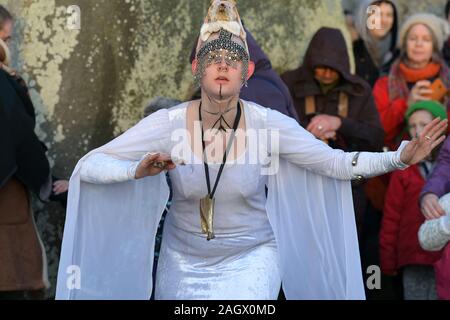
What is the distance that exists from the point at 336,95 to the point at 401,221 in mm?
891

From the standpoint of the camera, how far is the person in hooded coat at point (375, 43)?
29.7 ft

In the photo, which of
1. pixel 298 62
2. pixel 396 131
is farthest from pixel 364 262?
pixel 298 62

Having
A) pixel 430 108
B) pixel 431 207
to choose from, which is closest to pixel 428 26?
pixel 430 108

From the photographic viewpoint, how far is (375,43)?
9.26 m

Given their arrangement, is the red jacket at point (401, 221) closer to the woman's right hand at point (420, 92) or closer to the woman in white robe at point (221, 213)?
the woman's right hand at point (420, 92)

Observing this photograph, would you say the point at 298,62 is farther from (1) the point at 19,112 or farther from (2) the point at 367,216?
(1) the point at 19,112

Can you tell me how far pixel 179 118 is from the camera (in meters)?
6.29

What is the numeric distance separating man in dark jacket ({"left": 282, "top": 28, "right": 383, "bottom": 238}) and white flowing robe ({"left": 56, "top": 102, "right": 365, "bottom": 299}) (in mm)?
1695

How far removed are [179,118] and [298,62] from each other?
260 cm

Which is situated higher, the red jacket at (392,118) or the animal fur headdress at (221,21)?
the animal fur headdress at (221,21)

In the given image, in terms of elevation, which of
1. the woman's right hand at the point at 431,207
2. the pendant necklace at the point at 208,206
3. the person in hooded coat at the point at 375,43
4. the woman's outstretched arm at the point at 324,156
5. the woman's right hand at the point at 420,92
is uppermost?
the person in hooded coat at the point at 375,43

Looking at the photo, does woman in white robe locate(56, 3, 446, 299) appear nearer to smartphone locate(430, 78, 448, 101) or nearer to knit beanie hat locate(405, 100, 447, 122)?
knit beanie hat locate(405, 100, 447, 122)

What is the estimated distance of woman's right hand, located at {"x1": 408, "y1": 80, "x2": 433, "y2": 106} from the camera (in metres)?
8.42

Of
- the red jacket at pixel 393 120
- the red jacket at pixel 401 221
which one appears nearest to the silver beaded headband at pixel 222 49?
the red jacket at pixel 401 221
